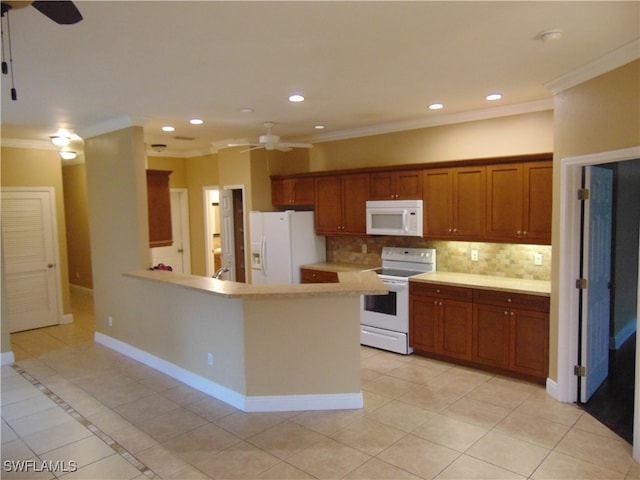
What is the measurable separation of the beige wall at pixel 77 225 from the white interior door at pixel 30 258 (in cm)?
202

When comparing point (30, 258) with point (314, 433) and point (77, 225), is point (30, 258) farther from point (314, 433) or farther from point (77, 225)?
point (314, 433)

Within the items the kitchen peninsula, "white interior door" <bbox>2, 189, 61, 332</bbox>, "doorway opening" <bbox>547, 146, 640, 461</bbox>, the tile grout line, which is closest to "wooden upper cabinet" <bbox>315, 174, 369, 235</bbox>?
the kitchen peninsula

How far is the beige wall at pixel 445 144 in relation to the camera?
4.52 m

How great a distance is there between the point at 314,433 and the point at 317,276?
106 inches

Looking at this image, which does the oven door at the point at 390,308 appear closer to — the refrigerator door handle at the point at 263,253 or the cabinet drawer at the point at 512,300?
the cabinet drawer at the point at 512,300

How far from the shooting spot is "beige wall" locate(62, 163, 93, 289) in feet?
28.2

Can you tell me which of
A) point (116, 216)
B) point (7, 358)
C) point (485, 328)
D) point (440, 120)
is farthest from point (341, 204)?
point (7, 358)

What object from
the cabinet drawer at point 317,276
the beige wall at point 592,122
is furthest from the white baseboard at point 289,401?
the cabinet drawer at point 317,276

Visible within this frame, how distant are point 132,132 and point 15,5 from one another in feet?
10.5

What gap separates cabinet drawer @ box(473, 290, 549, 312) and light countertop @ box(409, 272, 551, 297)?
4cm

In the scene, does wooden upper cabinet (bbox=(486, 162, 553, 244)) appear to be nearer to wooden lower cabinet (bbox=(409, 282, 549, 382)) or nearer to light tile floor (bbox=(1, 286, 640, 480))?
wooden lower cabinet (bbox=(409, 282, 549, 382))

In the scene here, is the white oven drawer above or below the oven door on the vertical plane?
below

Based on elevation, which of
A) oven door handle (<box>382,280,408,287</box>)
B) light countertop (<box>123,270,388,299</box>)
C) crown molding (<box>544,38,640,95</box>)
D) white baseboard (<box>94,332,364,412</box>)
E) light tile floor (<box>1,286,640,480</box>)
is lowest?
light tile floor (<box>1,286,640,480</box>)

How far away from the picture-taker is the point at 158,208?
532cm
